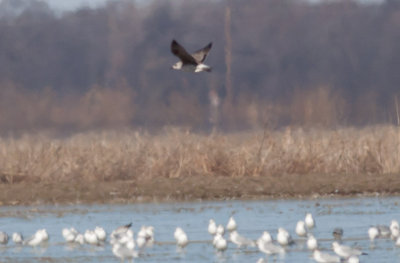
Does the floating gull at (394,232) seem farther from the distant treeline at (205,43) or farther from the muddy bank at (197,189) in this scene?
the distant treeline at (205,43)

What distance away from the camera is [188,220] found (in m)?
17.3

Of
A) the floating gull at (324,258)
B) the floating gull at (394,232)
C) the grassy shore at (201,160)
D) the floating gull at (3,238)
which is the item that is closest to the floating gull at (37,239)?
the floating gull at (3,238)

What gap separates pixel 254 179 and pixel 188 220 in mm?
4612

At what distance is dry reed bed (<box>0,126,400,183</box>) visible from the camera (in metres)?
22.4

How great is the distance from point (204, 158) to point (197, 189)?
1.43 meters

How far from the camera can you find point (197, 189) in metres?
21.2

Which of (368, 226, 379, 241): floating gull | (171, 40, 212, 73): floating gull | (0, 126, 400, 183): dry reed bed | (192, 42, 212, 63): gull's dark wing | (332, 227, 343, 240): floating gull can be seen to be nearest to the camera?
(368, 226, 379, 241): floating gull

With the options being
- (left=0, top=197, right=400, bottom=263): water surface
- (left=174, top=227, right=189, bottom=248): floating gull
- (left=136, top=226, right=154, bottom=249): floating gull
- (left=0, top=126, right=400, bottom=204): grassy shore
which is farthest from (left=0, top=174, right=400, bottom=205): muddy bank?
(left=174, top=227, right=189, bottom=248): floating gull

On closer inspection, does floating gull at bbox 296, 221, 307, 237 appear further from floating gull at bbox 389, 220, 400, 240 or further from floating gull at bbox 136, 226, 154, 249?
floating gull at bbox 136, 226, 154, 249

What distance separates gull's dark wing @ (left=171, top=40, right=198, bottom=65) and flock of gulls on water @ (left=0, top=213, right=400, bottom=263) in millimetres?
2217

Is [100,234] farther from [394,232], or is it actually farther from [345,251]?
[394,232]

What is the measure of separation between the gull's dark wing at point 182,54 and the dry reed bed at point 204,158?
20.3 ft

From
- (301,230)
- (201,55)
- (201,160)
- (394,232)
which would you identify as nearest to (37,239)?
(301,230)

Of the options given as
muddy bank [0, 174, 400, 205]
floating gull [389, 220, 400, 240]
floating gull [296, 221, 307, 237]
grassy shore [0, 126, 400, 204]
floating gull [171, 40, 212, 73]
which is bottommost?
floating gull [389, 220, 400, 240]
